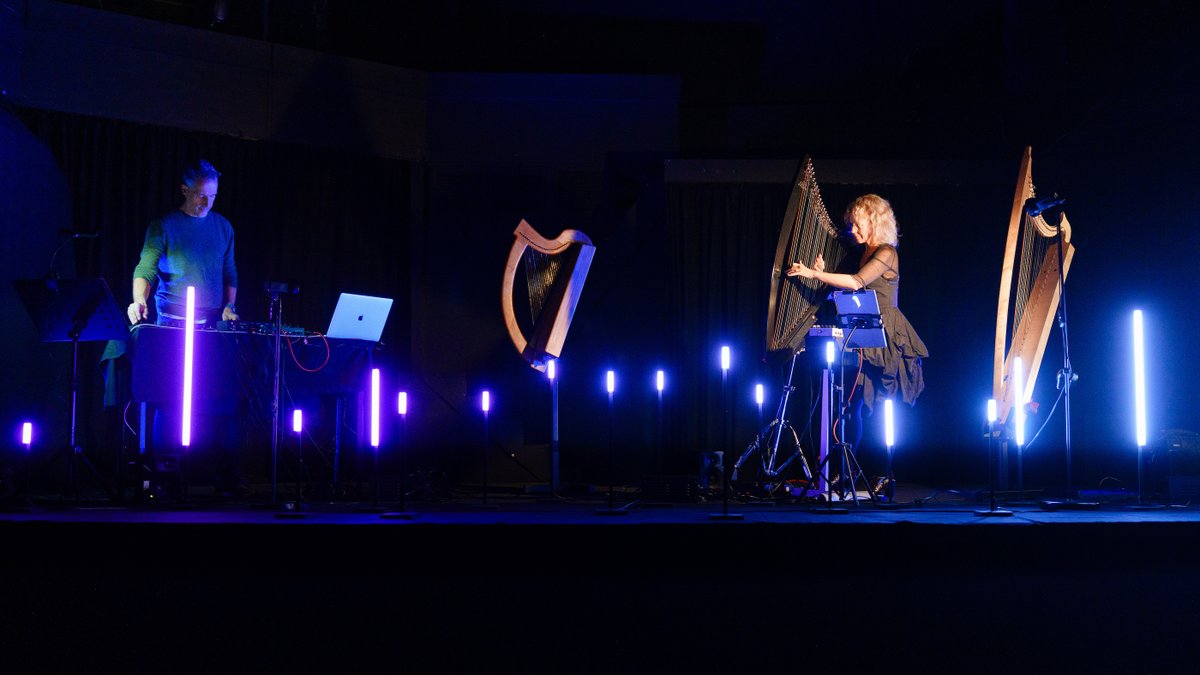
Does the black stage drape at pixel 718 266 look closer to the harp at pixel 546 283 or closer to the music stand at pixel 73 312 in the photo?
the harp at pixel 546 283

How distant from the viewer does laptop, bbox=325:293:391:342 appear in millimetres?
5230

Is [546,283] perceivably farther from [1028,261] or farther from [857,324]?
[1028,261]

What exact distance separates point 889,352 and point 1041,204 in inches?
45.0

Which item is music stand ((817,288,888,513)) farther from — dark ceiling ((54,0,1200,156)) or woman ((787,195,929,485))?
dark ceiling ((54,0,1200,156))

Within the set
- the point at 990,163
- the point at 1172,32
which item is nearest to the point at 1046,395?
the point at 990,163

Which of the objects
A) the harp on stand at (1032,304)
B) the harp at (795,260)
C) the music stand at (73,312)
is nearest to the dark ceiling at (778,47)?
the harp on stand at (1032,304)

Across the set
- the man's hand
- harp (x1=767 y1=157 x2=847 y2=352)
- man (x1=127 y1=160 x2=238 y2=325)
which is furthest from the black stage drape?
the man's hand

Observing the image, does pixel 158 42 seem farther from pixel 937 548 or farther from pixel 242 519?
pixel 937 548

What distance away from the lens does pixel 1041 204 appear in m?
4.64

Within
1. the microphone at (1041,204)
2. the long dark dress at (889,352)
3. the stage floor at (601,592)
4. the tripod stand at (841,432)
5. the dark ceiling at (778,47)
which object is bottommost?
the stage floor at (601,592)

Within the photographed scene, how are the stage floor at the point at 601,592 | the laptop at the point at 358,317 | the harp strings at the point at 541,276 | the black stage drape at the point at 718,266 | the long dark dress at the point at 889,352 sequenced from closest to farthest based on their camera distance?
the stage floor at the point at 601,592, the laptop at the point at 358,317, the long dark dress at the point at 889,352, the harp strings at the point at 541,276, the black stage drape at the point at 718,266

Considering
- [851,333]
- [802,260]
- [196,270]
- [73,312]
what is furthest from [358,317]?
[851,333]

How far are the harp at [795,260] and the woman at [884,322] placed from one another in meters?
0.17

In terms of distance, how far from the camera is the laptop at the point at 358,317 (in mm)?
5230
